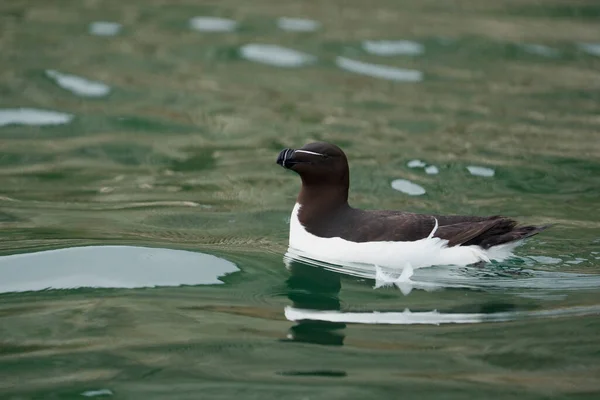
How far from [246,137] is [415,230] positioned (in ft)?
13.9

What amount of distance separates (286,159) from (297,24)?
771cm

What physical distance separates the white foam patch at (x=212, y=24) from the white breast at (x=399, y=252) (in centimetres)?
768

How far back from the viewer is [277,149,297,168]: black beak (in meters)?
7.85

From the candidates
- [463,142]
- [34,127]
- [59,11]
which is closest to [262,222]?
[463,142]

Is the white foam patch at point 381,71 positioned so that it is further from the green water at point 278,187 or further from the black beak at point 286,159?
the black beak at point 286,159

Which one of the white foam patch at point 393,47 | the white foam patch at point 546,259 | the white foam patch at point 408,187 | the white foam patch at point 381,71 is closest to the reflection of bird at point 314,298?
the white foam patch at point 546,259

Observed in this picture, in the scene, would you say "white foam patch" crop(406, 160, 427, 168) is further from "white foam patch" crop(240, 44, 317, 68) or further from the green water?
"white foam patch" crop(240, 44, 317, 68)

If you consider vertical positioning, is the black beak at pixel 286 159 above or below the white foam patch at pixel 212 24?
below

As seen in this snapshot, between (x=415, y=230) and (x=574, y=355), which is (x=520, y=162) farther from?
(x=574, y=355)

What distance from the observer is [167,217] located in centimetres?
916

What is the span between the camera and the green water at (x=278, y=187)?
19.6 feet

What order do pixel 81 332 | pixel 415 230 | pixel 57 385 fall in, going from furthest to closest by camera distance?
pixel 415 230
pixel 81 332
pixel 57 385

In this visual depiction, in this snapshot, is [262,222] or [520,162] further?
[520,162]

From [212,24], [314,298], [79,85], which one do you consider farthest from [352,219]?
[212,24]
